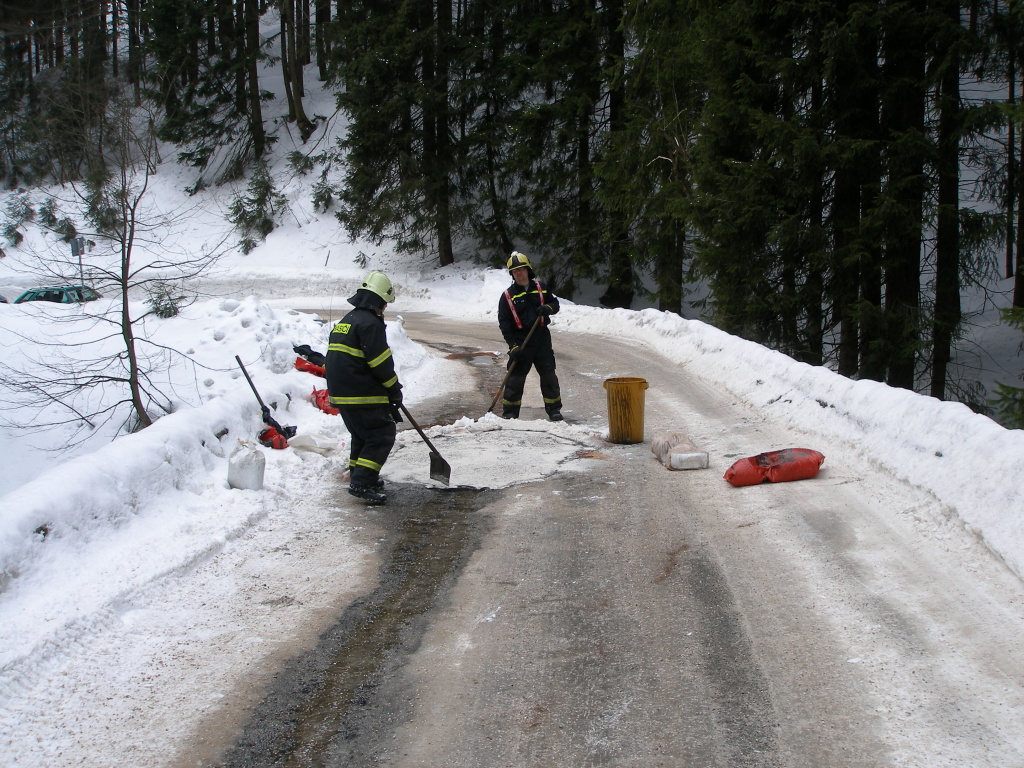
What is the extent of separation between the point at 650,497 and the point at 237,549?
2.98m

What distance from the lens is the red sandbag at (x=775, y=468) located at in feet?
20.6

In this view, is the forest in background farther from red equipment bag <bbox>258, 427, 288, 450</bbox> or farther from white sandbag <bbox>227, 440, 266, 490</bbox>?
white sandbag <bbox>227, 440, 266, 490</bbox>

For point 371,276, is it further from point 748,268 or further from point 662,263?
point 662,263

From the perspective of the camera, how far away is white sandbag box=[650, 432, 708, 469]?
6809 mm

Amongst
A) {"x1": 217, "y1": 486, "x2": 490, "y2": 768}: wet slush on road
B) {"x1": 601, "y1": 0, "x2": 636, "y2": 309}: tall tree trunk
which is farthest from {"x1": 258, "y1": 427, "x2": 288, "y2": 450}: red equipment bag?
{"x1": 601, "y1": 0, "x2": 636, "y2": 309}: tall tree trunk

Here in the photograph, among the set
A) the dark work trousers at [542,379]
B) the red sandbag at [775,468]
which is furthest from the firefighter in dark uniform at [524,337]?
the red sandbag at [775,468]

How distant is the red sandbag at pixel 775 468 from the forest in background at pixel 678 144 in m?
4.49

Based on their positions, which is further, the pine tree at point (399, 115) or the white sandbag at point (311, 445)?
the pine tree at point (399, 115)

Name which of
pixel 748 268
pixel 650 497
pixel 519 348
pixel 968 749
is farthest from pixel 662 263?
pixel 968 749

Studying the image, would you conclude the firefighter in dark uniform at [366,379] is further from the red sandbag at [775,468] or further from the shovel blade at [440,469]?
the red sandbag at [775,468]

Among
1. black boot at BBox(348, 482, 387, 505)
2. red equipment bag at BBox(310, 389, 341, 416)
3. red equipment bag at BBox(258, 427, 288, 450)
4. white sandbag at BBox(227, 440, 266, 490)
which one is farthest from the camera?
red equipment bag at BBox(310, 389, 341, 416)

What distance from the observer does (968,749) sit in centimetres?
294

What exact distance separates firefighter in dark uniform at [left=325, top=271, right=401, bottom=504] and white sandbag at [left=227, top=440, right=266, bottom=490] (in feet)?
2.28

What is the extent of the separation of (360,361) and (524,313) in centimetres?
330
